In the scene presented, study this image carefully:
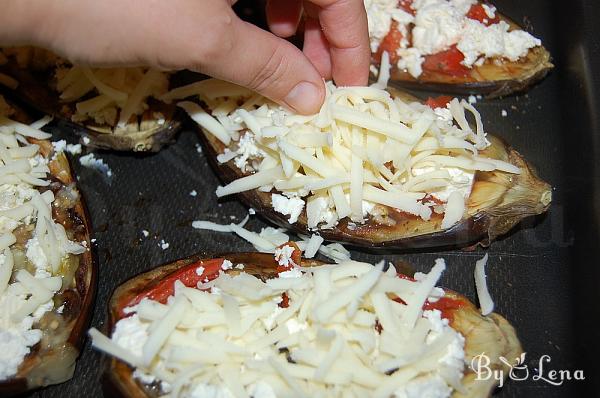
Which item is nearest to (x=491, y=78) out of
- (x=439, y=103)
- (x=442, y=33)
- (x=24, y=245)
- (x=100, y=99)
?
(x=442, y=33)

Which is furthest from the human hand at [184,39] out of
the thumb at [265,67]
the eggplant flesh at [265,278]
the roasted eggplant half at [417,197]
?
the eggplant flesh at [265,278]

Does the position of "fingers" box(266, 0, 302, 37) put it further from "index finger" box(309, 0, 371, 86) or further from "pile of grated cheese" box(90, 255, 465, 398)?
"pile of grated cheese" box(90, 255, 465, 398)

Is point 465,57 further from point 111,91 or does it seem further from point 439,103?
point 111,91

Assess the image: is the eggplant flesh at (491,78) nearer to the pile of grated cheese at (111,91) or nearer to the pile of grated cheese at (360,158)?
the pile of grated cheese at (360,158)

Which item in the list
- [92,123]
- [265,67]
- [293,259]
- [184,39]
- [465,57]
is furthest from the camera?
[465,57]

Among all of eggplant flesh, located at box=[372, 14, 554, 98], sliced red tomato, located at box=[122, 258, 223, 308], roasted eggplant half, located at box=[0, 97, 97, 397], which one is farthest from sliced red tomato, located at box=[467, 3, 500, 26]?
roasted eggplant half, located at box=[0, 97, 97, 397]
